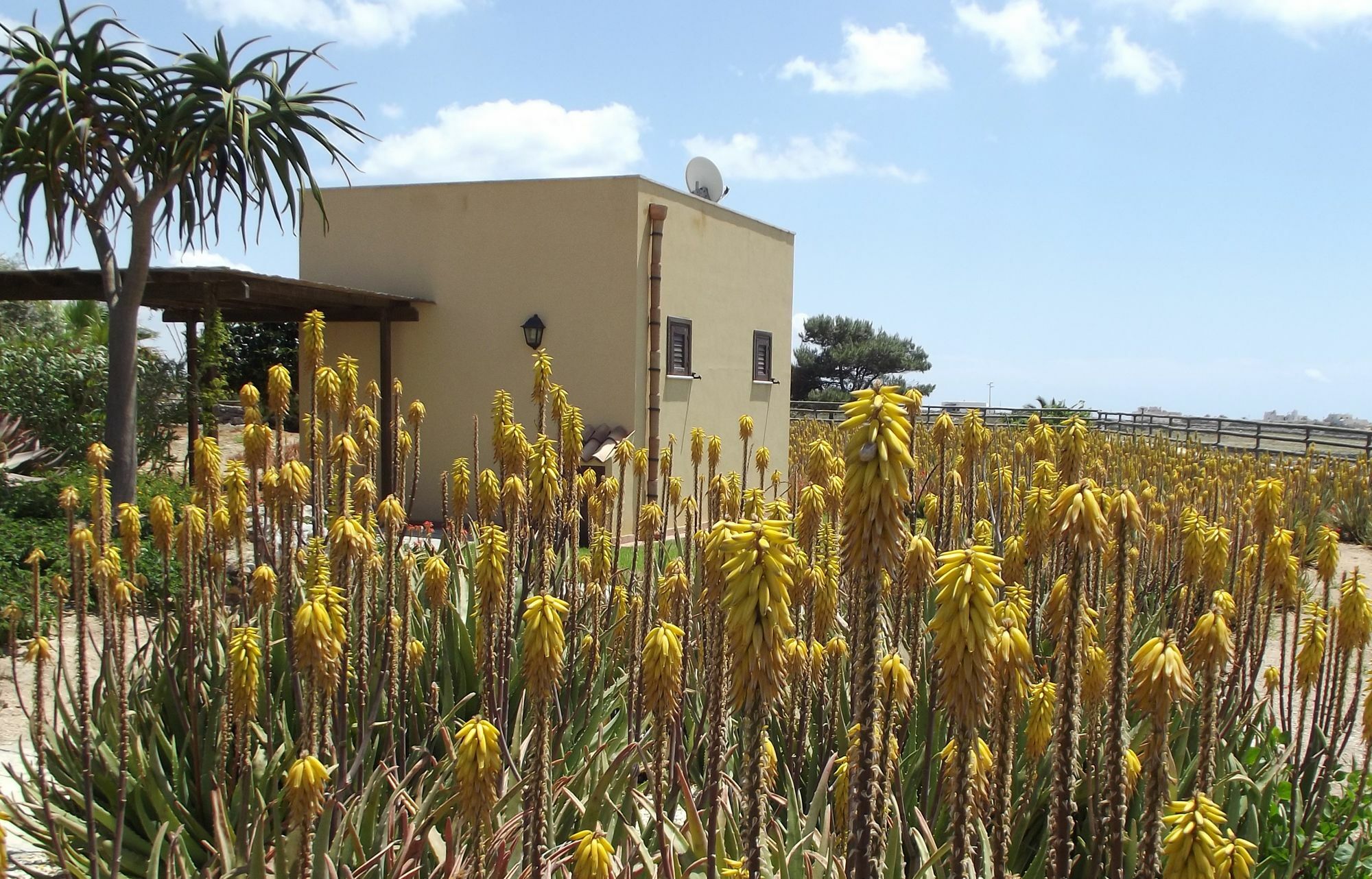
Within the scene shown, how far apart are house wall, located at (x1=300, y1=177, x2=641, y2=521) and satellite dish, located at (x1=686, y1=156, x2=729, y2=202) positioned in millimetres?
3598

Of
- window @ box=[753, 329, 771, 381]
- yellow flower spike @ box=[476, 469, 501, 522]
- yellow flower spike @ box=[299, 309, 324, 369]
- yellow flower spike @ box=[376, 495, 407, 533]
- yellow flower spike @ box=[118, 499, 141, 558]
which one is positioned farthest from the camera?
window @ box=[753, 329, 771, 381]

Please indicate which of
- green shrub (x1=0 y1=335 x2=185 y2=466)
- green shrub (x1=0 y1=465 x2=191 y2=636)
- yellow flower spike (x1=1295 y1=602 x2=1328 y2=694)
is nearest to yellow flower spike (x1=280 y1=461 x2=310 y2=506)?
green shrub (x1=0 y1=465 x2=191 y2=636)

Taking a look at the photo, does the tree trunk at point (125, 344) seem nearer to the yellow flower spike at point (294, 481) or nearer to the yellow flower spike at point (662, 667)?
the yellow flower spike at point (294, 481)

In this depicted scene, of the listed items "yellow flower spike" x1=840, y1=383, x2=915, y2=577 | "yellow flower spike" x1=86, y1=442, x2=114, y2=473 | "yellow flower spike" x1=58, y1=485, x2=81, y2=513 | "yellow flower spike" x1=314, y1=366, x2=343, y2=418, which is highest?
"yellow flower spike" x1=314, y1=366, x2=343, y2=418

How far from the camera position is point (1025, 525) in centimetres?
332

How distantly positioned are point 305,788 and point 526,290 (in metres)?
13.0

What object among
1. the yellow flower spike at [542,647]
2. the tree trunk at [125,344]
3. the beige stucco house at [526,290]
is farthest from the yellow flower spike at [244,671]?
the beige stucco house at [526,290]

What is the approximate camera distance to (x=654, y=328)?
14.6 meters

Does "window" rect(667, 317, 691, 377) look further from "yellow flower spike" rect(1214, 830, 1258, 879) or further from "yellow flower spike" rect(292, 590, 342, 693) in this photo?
"yellow flower spike" rect(1214, 830, 1258, 879)

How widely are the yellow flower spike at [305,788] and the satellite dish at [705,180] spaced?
1601 cm

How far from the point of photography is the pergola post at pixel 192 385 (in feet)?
42.7

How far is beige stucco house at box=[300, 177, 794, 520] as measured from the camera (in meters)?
14.4

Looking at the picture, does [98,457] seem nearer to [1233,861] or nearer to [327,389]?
[327,389]

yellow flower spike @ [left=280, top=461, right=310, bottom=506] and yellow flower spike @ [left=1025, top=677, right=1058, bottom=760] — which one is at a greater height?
yellow flower spike @ [left=280, top=461, right=310, bottom=506]
